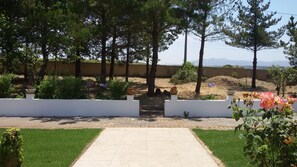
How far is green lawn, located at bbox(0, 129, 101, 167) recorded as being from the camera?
672 cm

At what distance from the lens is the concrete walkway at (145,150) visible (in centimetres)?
680

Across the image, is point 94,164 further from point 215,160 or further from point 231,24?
point 231,24

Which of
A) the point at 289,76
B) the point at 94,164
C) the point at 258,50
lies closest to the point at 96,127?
the point at 94,164

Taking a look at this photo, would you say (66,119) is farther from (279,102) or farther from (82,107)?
(279,102)

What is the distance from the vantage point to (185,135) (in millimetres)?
9812

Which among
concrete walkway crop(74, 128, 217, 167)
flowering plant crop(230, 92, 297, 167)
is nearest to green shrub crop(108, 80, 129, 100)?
concrete walkway crop(74, 128, 217, 167)

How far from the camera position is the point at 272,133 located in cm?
438

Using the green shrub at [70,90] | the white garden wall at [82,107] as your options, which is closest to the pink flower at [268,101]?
the white garden wall at [82,107]

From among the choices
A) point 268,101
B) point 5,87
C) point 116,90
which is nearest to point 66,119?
point 116,90

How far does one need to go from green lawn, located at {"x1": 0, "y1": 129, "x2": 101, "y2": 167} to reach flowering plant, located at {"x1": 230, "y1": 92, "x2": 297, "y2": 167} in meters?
3.41

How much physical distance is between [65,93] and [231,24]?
392 inches

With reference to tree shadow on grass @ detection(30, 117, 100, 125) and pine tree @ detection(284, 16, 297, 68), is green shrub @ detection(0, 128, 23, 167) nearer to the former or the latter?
tree shadow on grass @ detection(30, 117, 100, 125)

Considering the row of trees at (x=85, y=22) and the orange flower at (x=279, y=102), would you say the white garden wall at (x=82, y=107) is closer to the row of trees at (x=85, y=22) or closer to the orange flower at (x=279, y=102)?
the row of trees at (x=85, y=22)

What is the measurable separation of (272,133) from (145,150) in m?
3.93
